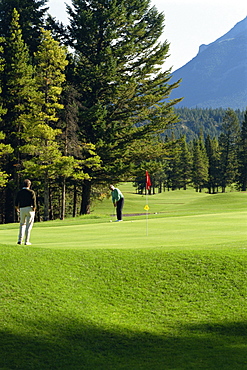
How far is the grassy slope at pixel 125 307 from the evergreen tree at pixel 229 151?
289 ft

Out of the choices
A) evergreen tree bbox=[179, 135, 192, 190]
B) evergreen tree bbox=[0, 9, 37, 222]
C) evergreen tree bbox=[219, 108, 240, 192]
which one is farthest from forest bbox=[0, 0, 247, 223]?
evergreen tree bbox=[179, 135, 192, 190]

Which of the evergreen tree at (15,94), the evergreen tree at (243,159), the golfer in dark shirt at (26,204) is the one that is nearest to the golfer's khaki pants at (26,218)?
the golfer in dark shirt at (26,204)

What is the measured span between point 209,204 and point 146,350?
47304 mm

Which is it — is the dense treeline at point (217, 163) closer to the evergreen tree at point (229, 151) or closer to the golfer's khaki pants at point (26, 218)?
the evergreen tree at point (229, 151)

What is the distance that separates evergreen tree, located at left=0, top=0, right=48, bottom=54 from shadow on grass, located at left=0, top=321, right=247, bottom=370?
37.4 meters

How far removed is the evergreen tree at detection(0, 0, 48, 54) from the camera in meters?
41.2

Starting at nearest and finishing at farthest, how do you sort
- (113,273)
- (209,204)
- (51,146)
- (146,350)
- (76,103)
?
(146,350) < (113,273) < (51,146) < (76,103) < (209,204)

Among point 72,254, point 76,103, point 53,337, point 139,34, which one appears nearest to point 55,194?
point 76,103

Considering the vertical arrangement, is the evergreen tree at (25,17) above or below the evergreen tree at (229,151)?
above

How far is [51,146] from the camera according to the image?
3450 centimetres

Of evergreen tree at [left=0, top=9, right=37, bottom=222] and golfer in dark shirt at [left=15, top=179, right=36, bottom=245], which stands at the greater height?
evergreen tree at [left=0, top=9, right=37, bottom=222]

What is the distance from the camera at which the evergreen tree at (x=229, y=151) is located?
318 feet

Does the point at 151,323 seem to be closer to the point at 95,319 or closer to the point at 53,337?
the point at 95,319

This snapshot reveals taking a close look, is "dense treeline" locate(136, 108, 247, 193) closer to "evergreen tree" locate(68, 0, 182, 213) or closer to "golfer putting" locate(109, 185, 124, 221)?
"evergreen tree" locate(68, 0, 182, 213)
